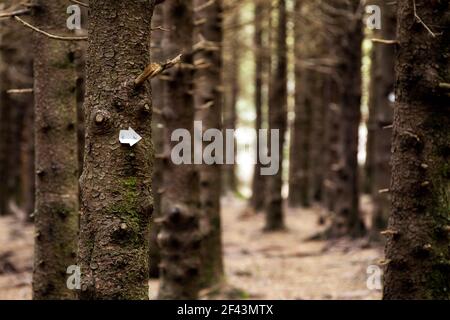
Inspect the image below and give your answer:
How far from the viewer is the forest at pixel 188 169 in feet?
11.4

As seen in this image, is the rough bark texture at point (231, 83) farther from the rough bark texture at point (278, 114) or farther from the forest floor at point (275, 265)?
the forest floor at point (275, 265)

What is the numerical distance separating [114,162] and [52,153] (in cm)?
254

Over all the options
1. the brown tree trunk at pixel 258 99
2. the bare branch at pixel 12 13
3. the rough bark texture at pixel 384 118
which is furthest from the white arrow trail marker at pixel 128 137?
the brown tree trunk at pixel 258 99

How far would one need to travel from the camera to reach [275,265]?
1138cm

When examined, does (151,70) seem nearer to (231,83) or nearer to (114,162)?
(114,162)

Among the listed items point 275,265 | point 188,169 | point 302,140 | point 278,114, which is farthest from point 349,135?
point 302,140

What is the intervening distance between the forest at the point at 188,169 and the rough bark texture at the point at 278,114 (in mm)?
46

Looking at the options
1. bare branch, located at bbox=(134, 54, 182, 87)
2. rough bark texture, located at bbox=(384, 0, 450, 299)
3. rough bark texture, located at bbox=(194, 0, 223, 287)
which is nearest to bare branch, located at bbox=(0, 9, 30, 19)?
bare branch, located at bbox=(134, 54, 182, 87)

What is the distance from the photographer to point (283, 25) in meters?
16.1

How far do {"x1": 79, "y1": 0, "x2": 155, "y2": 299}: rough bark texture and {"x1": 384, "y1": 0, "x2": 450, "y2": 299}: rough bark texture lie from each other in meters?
2.40

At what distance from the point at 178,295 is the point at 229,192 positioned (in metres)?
23.4

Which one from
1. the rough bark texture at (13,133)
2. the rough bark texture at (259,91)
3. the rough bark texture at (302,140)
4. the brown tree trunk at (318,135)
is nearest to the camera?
the rough bark texture at (13,133)
